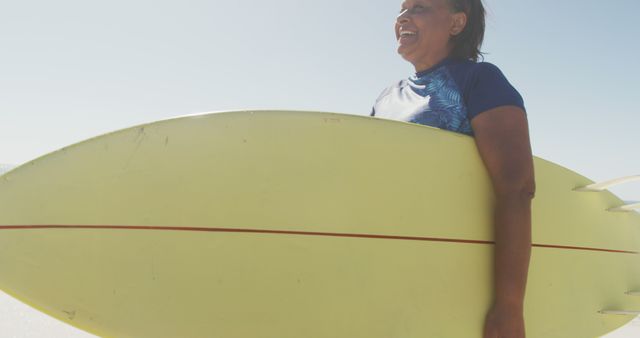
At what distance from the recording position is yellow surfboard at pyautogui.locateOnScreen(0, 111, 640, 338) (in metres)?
1.06

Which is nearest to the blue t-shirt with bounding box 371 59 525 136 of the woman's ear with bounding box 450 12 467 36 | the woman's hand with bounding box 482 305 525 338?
the woman's ear with bounding box 450 12 467 36

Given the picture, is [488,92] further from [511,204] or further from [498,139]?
[511,204]

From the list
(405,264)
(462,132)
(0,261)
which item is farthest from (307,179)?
(0,261)

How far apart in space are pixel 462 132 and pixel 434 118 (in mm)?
89

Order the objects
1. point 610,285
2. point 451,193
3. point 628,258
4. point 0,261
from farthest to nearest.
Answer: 1. point 628,258
2. point 610,285
3. point 451,193
4. point 0,261

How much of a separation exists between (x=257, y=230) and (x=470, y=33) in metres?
1.00

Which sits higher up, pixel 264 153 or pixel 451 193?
pixel 264 153

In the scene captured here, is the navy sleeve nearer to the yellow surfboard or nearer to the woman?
the woman

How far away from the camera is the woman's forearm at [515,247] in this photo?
106 centimetres

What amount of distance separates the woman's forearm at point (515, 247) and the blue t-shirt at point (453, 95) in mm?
244

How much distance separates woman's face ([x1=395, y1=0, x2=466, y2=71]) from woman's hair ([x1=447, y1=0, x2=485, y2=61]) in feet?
0.09

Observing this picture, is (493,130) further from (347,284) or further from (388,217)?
(347,284)

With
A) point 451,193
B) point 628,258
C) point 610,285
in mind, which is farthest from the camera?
point 628,258

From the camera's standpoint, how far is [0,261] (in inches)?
41.6
